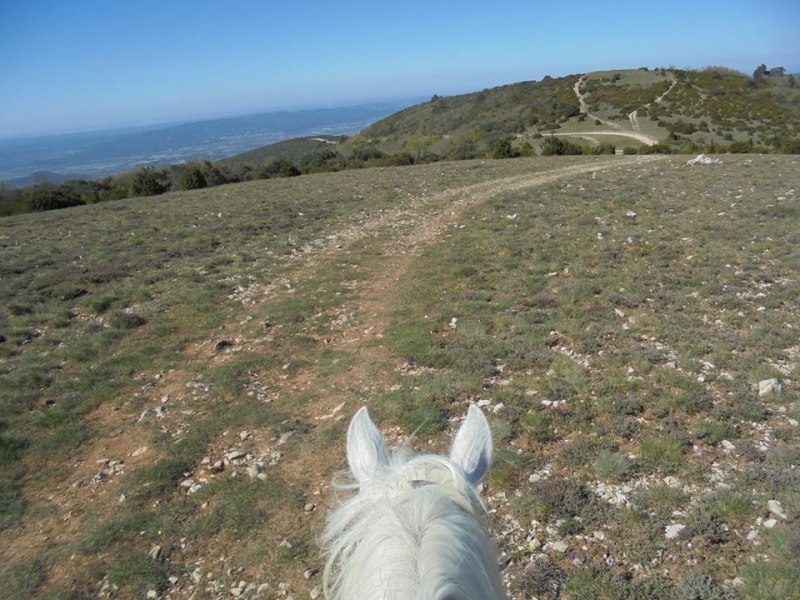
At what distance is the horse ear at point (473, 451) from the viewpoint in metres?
2.47

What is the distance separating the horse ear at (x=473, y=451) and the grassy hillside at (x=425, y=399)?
2113 millimetres

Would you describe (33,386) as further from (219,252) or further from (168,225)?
(168,225)

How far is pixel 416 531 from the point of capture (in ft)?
6.05

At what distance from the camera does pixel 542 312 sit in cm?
880

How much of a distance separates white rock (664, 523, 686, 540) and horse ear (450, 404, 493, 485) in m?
2.81

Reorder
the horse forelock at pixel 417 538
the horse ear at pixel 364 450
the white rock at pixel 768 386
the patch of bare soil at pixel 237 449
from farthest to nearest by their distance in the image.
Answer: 1. the white rock at pixel 768 386
2. the patch of bare soil at pixel 237 449
3. the horse ear at pixel 364 450
4. the horse forelock at pixel 417 538

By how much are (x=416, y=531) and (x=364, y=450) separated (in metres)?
0.75

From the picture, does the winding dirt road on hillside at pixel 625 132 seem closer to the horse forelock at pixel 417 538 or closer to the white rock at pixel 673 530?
the white rock at pixel 673 530

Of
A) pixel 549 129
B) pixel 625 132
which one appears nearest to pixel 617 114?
pixel 549 129

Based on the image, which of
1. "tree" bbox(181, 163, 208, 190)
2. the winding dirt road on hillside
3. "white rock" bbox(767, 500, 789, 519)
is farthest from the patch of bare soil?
the winding dirt road on hillside

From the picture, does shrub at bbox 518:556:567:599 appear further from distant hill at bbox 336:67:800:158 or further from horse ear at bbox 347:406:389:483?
distant hill at bbox 336:67:800:158

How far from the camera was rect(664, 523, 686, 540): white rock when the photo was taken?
406cm

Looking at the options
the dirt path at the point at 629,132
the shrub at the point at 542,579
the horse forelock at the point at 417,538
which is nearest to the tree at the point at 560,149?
the dirt path at the point at 629,132

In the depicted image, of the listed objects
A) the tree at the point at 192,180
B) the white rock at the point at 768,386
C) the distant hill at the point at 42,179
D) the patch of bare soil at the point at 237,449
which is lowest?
the patch of bare soil at the point at 237,449
